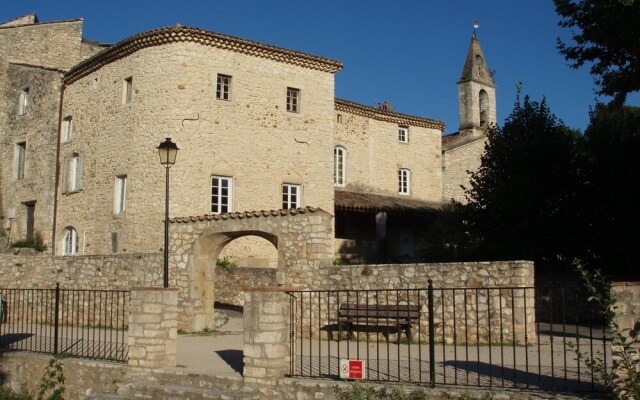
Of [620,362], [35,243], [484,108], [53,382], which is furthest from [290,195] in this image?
[484,108]

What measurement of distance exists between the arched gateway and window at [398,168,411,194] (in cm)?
1637

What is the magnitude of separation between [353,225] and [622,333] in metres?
22.2

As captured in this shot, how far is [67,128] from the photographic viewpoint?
27.4m

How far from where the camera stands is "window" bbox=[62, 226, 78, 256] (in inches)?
1027

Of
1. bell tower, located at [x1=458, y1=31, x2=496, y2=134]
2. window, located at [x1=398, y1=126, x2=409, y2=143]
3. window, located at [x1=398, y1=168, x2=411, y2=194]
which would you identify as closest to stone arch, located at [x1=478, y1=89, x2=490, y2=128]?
bell tower, located at [x1=458, y1=31, x2=496, y2=134]

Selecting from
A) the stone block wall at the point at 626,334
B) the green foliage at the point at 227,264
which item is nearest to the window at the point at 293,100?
the green foliage at the point at 227,264

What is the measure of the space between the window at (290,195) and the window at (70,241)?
8614mm

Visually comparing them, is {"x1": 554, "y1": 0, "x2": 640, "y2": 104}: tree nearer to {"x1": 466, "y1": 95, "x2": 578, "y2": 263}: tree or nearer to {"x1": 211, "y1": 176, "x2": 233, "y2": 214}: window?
{"x1": 466, "y1": 95, "x2": 578, "y2": 263}: tree

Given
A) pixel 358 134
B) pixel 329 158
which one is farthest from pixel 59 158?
pixel 358 134

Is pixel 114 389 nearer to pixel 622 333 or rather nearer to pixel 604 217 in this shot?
pixel 622 333

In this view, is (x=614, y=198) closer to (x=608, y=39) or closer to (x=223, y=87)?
(x=608, y=39)

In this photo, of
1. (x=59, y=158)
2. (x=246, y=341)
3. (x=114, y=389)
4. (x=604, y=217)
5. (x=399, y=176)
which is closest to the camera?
(x=246, y=341)

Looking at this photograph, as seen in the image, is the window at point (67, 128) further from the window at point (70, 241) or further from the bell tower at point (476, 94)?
the bell tower at point (476, 94)

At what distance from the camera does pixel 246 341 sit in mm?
9844
